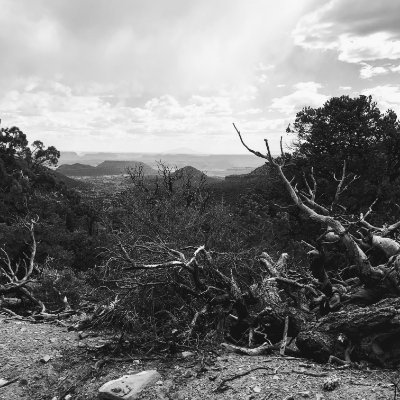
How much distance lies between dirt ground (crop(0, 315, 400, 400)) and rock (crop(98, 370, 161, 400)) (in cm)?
13

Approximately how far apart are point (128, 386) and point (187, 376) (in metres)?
0.83

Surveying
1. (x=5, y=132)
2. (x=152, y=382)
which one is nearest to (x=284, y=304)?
(x=152, y=382)

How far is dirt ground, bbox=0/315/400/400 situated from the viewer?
4.52m

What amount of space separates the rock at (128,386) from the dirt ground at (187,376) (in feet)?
0.41

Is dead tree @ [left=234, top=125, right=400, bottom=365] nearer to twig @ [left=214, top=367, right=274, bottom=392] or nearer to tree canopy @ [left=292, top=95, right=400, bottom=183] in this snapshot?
twig @ [left=214, top=367, right=274, bottom=392]

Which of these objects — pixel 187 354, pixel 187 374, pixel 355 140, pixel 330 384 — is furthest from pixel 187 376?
pixel 355 140

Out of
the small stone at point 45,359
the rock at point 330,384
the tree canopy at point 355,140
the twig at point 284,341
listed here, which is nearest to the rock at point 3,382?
the small stone at point 45,359

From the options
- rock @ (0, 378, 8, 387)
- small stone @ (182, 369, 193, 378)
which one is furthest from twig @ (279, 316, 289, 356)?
rock @ (0, 378, 8, 387)

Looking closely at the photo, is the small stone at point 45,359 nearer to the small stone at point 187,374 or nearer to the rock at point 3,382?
the rock at point 3,382

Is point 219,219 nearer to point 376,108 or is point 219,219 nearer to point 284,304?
point 376,108

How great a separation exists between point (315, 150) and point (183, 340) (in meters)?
17.1

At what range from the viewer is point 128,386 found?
4.82 metres

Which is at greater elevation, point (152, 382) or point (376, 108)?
point (376, 108)

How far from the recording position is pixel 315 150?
822 inches
